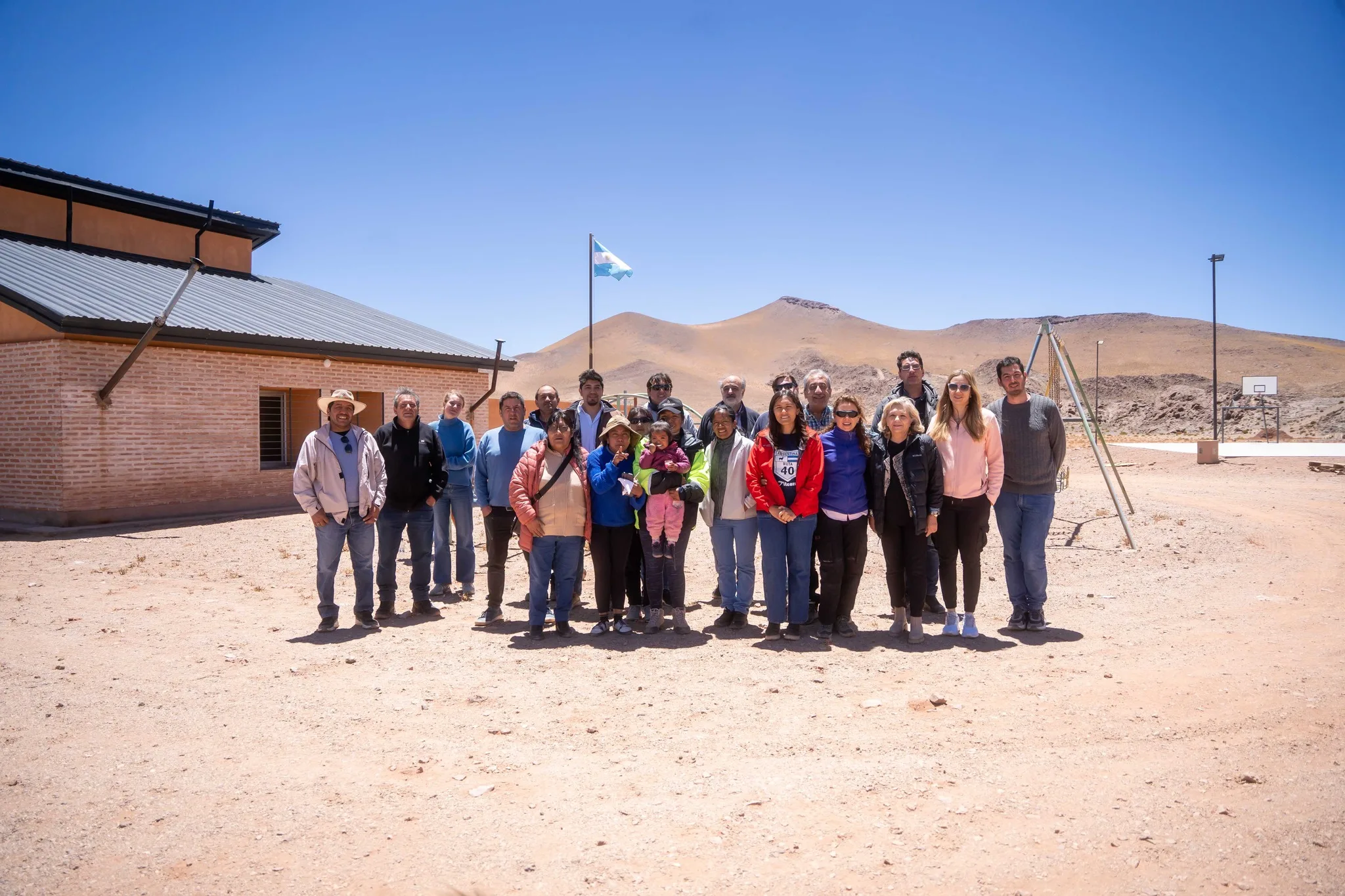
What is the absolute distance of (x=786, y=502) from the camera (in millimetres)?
5957

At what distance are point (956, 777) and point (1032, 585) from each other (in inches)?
116

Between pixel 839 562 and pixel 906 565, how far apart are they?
1.58ft

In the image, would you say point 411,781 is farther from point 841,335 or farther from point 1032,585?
point 841,335

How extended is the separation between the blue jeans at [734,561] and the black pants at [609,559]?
2.23ft

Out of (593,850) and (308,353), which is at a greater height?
(308,353)

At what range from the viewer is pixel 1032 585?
6.19 m

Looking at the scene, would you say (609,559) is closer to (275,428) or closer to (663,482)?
(663,482)

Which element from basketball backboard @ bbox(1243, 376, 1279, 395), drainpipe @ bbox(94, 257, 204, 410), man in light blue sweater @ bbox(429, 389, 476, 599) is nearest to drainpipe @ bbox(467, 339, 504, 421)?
drainpipe @ bbox(94, 257, 204, 410)

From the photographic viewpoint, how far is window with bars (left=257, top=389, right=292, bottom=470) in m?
15.4

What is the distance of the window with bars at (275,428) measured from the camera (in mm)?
15375

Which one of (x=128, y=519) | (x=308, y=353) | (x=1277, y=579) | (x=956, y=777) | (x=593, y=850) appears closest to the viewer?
(x=593, y=850)

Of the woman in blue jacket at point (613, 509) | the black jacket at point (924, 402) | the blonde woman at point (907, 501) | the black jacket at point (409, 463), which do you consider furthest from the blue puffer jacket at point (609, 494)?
the black jacket at point (924, 402)

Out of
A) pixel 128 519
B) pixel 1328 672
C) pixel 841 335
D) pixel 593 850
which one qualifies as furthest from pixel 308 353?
pixel 841 335

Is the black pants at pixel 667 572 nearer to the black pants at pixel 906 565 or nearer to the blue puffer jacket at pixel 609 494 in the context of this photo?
the blue puffer jacket at pixel 609 494
